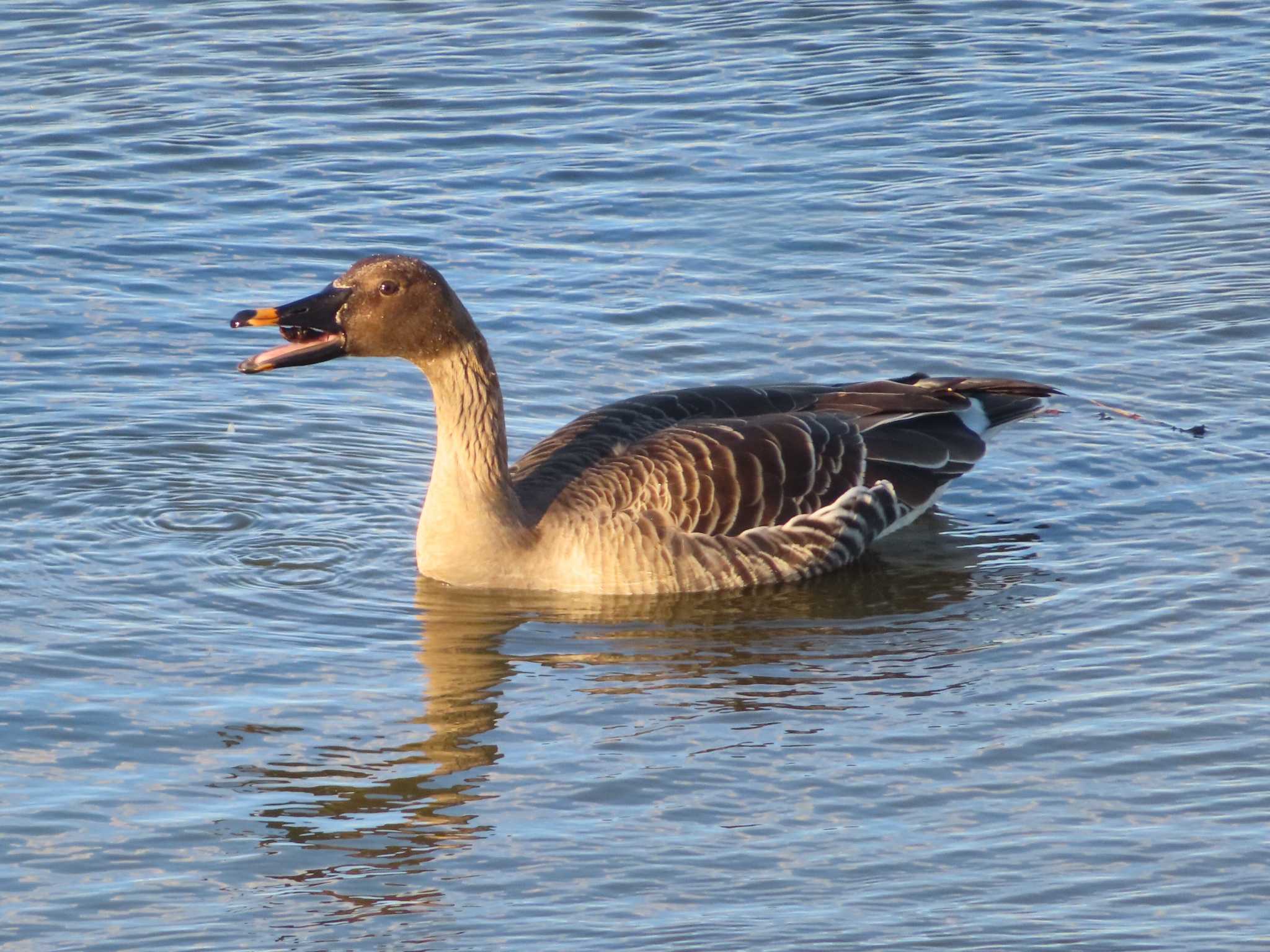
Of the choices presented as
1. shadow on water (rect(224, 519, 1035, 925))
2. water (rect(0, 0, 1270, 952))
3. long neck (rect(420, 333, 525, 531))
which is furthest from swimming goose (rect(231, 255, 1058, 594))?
water (rect(0, 0, 1270, 952))

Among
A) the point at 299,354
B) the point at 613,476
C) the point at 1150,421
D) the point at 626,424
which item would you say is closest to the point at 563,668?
the point at 613,476

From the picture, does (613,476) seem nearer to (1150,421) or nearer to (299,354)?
(299,354)

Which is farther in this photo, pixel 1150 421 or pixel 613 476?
pixel 1150 421

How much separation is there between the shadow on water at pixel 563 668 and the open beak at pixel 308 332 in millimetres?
1317

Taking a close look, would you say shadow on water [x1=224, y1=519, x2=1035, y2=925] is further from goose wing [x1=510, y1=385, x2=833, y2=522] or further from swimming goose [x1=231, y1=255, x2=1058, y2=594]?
goose wing [x1=510, y1=385, x2=833, y2=522]

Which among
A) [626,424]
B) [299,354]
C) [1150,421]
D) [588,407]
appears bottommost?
[1150,421]

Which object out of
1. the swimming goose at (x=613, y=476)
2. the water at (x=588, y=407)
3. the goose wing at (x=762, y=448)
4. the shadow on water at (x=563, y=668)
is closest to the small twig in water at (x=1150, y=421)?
the water at (x=588, y=407)

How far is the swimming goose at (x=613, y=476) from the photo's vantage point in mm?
10000

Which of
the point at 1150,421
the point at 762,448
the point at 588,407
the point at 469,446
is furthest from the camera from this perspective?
the point at 588,407

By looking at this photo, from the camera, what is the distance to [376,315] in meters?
9.93

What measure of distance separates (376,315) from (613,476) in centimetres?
145

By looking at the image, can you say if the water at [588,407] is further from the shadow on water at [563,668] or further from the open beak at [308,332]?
the open beak at [308,332]

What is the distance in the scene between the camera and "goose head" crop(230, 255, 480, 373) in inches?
386

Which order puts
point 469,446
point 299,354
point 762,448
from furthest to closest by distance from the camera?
1. point 762,448
2. point 469,446
3. point 299,354
